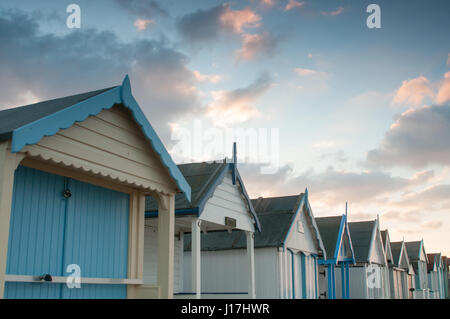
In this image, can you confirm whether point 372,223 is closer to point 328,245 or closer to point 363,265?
point 363,265

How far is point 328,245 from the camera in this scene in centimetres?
2659

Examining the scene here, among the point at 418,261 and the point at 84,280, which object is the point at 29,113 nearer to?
the point at 84,280

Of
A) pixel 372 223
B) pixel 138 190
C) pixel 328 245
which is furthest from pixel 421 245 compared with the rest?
pixel 138 190

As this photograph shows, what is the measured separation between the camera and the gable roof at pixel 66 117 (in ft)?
23.8

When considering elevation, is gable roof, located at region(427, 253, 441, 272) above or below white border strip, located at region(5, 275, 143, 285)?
above

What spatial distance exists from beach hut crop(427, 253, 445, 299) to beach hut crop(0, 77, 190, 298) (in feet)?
166

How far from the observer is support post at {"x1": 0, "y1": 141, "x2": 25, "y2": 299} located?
274 inches

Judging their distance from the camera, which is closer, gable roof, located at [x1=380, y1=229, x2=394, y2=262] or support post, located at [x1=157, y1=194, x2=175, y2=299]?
support post, located at [x1=157, y1=194, x2=175, y2=299]

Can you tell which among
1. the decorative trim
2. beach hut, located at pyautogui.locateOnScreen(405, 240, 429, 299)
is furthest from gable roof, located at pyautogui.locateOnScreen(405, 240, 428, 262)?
Answer: the decorative trim

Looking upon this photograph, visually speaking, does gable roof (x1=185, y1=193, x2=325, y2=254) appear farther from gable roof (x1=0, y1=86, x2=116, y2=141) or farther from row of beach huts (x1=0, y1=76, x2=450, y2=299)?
gable roof (x1=0, y1=86, x2=116, y2=141)

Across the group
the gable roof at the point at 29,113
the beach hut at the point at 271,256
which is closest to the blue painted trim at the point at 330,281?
the beach hut at the point at 271,256

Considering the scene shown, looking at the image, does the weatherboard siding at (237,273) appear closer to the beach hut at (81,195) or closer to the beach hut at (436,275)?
the beach hut at (81,195)

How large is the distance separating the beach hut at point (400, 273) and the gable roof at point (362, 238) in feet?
20.3
